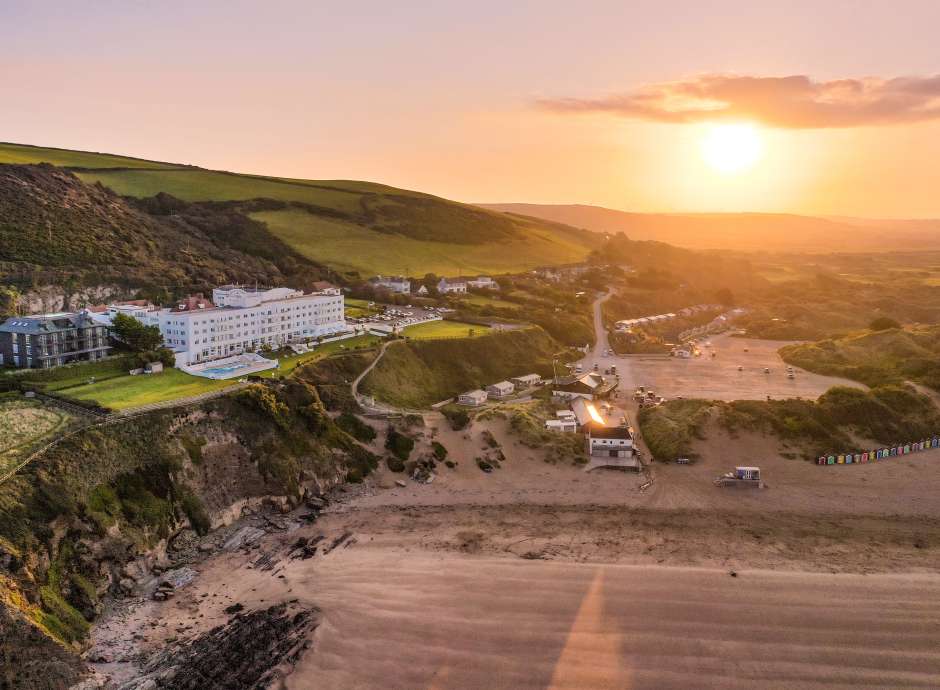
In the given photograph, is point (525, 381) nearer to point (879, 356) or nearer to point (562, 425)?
point (562, 425)

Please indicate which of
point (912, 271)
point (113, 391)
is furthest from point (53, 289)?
point (912, 271)

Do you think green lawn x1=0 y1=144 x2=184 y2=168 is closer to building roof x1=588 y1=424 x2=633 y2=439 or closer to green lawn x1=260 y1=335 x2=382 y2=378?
green lawn x1=260 y1=335 x2=382 y2=378

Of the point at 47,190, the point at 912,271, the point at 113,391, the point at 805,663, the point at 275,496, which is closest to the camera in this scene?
the point at 805,663

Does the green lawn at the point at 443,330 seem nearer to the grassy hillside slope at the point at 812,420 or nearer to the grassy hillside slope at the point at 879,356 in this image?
the grassy hillside slope at the point at 812,420

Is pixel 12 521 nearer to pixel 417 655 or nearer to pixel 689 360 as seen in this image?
pixel 417 655

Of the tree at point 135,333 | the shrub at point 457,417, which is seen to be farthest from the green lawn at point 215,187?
the shrub at point 457,417

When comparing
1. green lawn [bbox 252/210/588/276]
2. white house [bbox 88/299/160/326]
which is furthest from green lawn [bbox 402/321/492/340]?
green lawn [bbox 252/210/588/276]
